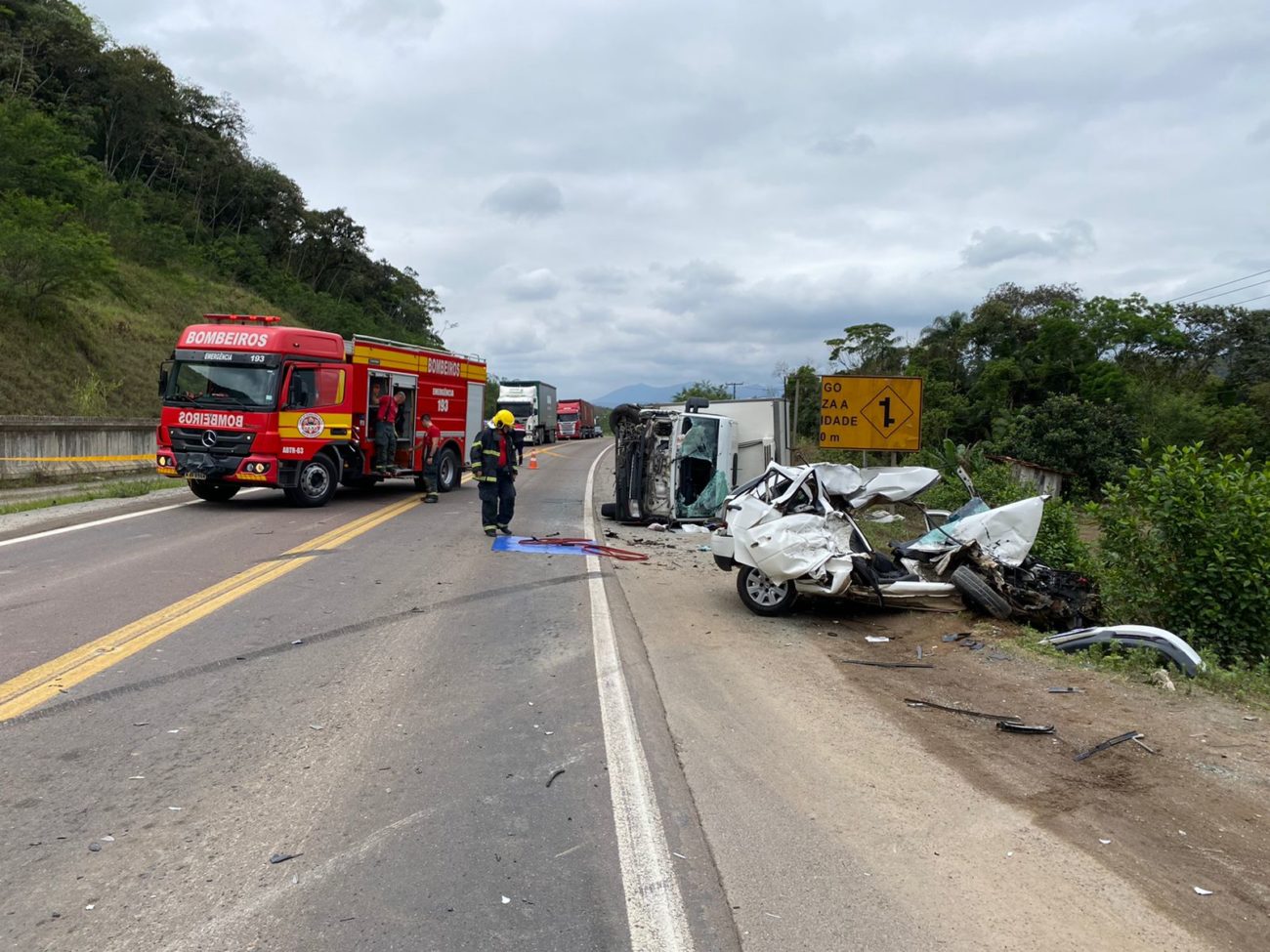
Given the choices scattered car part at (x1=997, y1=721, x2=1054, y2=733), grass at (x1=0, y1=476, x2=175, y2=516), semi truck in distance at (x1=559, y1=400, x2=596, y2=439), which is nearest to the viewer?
scattered car part at (x1=997, y1=721, x2=1054, y2=733)

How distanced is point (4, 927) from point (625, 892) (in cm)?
214

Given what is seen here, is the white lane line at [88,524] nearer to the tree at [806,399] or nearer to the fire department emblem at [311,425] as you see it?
the fire department emblem at [311,425]

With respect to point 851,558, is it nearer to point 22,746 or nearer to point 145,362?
point 22,746

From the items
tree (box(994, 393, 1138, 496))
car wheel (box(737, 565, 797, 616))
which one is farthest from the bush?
tree (box(994, 393, 1138, 496))

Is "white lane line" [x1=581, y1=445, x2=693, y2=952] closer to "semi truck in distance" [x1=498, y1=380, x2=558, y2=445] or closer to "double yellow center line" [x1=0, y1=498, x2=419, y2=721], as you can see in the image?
"double yellow center line" [x1=0, y1=498, x2=419, y2=721]

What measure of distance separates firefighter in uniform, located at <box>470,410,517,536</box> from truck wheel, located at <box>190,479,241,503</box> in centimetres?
535

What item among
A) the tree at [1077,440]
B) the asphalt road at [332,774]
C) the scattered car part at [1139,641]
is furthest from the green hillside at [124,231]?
the tree at [1077,440]

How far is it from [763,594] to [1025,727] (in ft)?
10.7

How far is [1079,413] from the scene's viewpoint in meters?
29.4

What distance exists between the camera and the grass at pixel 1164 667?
20.1 feet

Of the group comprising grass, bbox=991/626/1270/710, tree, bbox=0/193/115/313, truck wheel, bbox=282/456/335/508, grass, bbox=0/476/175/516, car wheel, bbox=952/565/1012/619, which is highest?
tree, bbox=0/193/115/313

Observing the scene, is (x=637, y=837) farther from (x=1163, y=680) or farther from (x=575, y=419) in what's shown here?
(x=575, y=419)

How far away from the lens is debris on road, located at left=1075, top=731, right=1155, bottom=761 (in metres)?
4.99

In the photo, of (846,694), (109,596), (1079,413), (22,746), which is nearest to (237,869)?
(22,746)
